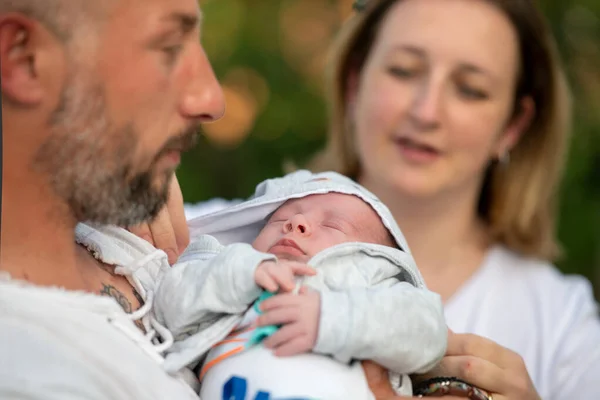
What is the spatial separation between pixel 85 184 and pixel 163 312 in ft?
0.93

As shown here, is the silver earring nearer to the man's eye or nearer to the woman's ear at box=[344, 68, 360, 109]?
the woman's ear at box=[344, 68, 360, 109]

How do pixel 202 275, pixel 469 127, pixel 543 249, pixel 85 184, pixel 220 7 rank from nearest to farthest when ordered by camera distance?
pixel 85 184, pixel 202 275, pixel 469 127, pixel 543 249, pixel 220 7

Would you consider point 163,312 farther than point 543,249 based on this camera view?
No

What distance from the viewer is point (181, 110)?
136cm

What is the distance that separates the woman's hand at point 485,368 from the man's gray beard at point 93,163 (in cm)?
68

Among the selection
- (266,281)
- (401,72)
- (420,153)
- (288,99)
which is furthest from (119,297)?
(288,99)

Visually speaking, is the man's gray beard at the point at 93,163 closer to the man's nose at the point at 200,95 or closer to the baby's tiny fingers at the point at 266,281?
the man's nose at the point at 200,95

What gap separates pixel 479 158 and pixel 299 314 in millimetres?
1772

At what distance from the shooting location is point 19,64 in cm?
122

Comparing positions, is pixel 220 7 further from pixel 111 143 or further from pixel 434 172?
pixel 111 143

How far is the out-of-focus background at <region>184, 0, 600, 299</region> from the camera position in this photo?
17.2ft

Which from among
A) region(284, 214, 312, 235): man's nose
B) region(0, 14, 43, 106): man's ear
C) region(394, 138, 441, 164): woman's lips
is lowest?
region(394, 138, 441, 164): woman's lips

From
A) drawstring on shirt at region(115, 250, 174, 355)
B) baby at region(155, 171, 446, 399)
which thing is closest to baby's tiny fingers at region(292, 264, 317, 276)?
baby at region(155, 171, 446, 399)

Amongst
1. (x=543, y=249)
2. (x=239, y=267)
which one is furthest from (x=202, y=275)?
(x=543, y=249)
